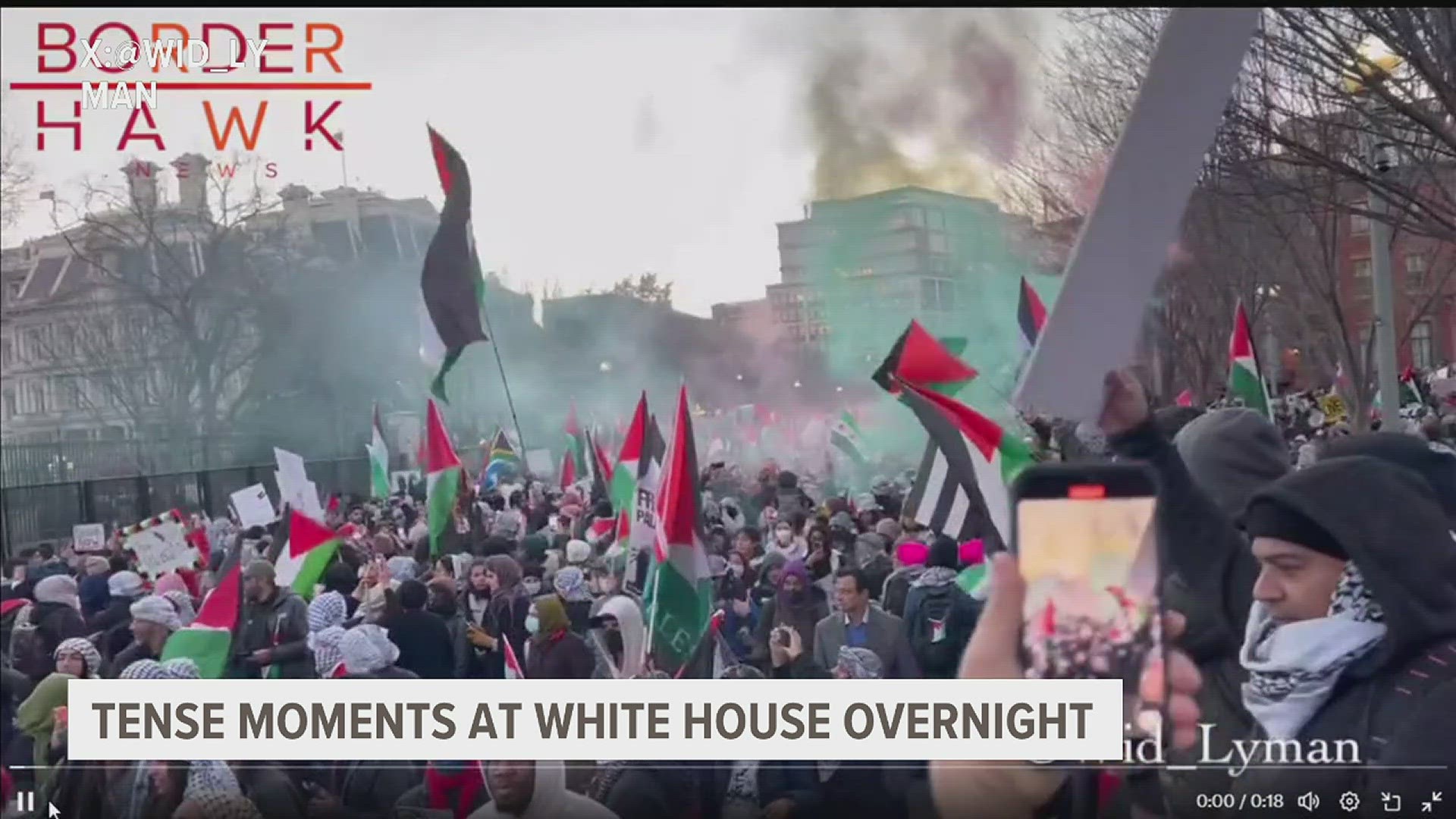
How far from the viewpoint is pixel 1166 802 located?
14.6ft

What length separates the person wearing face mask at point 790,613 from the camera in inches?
180

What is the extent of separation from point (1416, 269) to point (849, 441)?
1.58m

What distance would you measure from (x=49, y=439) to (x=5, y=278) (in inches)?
18.2

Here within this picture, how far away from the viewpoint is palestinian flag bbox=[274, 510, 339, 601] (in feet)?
15.8

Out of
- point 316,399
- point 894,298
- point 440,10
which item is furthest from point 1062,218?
point 316,399

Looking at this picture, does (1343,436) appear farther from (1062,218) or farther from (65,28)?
(65,28)

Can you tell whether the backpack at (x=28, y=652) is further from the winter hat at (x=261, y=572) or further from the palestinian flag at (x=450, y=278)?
the palestinian flag at (x=450, y=278)

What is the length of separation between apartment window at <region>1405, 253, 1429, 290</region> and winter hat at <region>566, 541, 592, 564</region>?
261cm

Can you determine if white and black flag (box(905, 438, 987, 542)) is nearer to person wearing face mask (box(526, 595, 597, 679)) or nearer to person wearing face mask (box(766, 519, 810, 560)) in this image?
person wearing face mask (box(766, 519, 810, 560))

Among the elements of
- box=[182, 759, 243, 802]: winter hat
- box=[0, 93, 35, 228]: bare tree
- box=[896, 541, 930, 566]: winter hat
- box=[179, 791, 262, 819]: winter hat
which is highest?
box=[0, 93, 35, 228]: bare tree

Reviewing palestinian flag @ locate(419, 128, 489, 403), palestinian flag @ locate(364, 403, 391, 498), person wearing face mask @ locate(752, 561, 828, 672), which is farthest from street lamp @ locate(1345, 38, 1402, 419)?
palestinian flag @ locate(364, 403, 391, 498)

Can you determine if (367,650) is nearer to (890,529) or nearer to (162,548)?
(162,548)

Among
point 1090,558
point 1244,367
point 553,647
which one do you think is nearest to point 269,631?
point 553,647

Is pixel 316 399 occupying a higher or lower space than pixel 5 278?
lower
